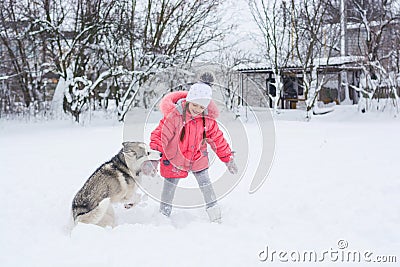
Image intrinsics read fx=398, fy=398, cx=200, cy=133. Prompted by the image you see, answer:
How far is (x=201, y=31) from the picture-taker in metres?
16.6

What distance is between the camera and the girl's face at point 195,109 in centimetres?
367

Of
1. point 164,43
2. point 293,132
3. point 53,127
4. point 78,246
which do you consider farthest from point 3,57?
point 78,246

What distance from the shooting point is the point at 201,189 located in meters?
3.88

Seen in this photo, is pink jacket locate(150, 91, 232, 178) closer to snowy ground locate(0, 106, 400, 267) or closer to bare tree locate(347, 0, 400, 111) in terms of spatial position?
snowy ground locate(0, 106, 400, 267)

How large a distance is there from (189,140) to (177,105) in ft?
1.14

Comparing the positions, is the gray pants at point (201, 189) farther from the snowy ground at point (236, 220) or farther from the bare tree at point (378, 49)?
the bare tree at point (378, 49)

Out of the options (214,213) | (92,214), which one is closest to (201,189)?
→ (214,213)

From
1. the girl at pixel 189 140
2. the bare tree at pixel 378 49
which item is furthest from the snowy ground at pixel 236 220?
the bare tree at pixel 378 49

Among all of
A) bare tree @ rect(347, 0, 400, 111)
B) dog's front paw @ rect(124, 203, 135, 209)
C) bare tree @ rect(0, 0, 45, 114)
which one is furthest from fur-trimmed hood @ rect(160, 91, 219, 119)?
bare tree @ rect(347, 0, 400, 111)

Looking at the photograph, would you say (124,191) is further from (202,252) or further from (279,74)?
(279,74)

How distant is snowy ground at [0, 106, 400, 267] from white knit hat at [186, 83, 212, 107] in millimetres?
1115

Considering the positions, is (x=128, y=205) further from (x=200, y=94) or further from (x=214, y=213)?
(x=200, y=94)

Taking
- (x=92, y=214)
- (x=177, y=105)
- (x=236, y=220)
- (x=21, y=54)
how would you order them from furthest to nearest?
1. (x=21, y=54)
2. (x=236, y=220)
3. (x=177, y=105)
4. (x=92, y=214)

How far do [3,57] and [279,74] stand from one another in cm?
1112
